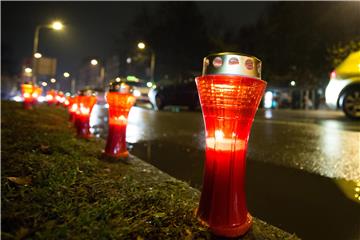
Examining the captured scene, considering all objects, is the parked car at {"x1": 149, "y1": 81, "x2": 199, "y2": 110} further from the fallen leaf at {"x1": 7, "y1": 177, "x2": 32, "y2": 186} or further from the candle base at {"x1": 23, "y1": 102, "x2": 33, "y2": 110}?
the fallen leaf at {"x1": 7, "y1": 177, "x2": 32, "y2": 186}

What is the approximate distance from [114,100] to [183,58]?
142 ft

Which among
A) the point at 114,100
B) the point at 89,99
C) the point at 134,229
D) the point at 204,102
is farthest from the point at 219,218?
the point at 89,99

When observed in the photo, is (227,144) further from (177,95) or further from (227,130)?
(177,95)

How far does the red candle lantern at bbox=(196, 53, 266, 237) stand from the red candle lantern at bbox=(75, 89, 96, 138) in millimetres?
4391

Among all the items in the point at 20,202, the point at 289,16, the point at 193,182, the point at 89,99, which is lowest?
the point at 193,182

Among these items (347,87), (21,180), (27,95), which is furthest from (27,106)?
(21,180)

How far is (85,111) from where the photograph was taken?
629cm

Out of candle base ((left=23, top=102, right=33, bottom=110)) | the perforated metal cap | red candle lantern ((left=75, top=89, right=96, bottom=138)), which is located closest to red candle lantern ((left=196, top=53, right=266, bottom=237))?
the perforated metal cap

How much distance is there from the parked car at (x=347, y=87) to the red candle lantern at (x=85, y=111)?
7.81m

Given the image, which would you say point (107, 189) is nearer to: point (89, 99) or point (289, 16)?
point (89, 99)

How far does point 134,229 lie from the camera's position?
2.04 metres

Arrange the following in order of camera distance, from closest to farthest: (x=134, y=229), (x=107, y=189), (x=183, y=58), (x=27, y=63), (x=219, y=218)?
(x=134, y=229), (x=219, y=218), (x=107, y=189), (x=27, y=63), (x=183, y=58)

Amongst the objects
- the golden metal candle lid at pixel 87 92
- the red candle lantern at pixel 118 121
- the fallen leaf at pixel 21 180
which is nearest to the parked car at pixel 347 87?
the golden metal candle lid at pixel 87 92

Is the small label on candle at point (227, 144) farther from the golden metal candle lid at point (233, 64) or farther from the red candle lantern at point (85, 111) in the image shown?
the red candle lantern at point (85, 111)
